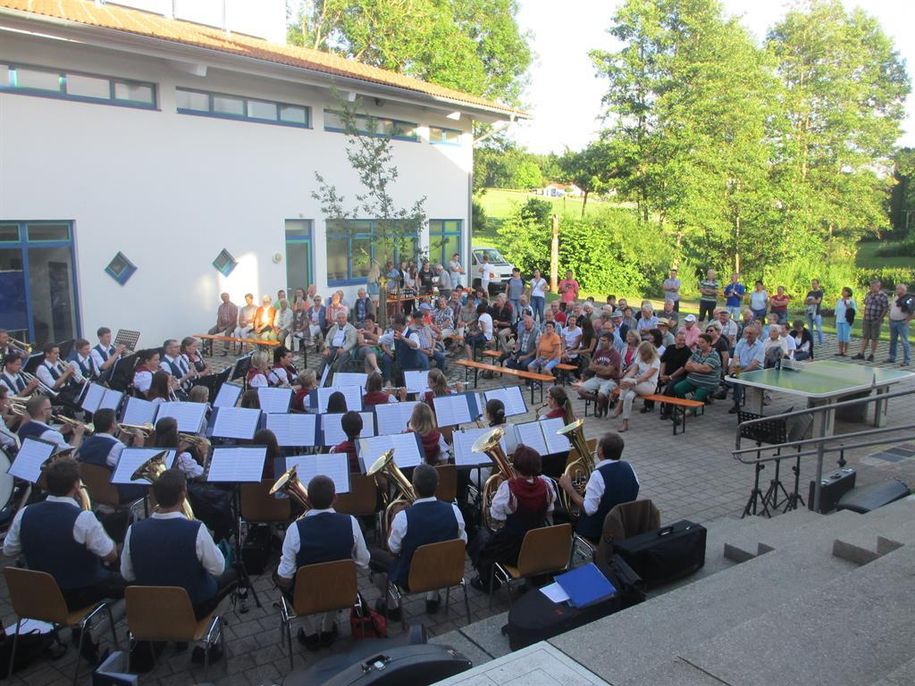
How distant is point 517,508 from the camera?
5773 mm

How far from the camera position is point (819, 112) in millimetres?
37219

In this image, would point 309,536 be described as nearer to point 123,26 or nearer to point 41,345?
point 41,345

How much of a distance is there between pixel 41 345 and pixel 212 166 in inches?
211

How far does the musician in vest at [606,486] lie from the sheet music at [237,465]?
280 centimetres

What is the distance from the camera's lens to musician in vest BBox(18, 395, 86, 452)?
7332mm

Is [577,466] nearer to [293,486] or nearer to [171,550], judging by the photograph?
[293,486]

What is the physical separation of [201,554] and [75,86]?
12929 mm

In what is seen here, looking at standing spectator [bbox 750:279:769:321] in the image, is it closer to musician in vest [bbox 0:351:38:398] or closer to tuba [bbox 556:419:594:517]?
tuba [bbox 556:419:594:517]

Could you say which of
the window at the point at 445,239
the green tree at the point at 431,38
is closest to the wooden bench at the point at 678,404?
the window at the point at 445,239

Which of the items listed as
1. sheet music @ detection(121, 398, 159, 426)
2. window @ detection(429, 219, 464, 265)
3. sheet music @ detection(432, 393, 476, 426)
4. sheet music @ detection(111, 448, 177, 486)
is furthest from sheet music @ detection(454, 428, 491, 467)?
window @ detection(429, 219, 464, 265)

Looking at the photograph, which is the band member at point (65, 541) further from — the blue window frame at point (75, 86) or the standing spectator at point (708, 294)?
the standing spectator at point (708, 294)

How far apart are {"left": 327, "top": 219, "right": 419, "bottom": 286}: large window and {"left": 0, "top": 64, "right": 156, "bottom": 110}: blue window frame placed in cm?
524

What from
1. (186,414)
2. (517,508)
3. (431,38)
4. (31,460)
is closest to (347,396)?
(186,414)

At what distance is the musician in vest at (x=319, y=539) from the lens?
5.06 m
